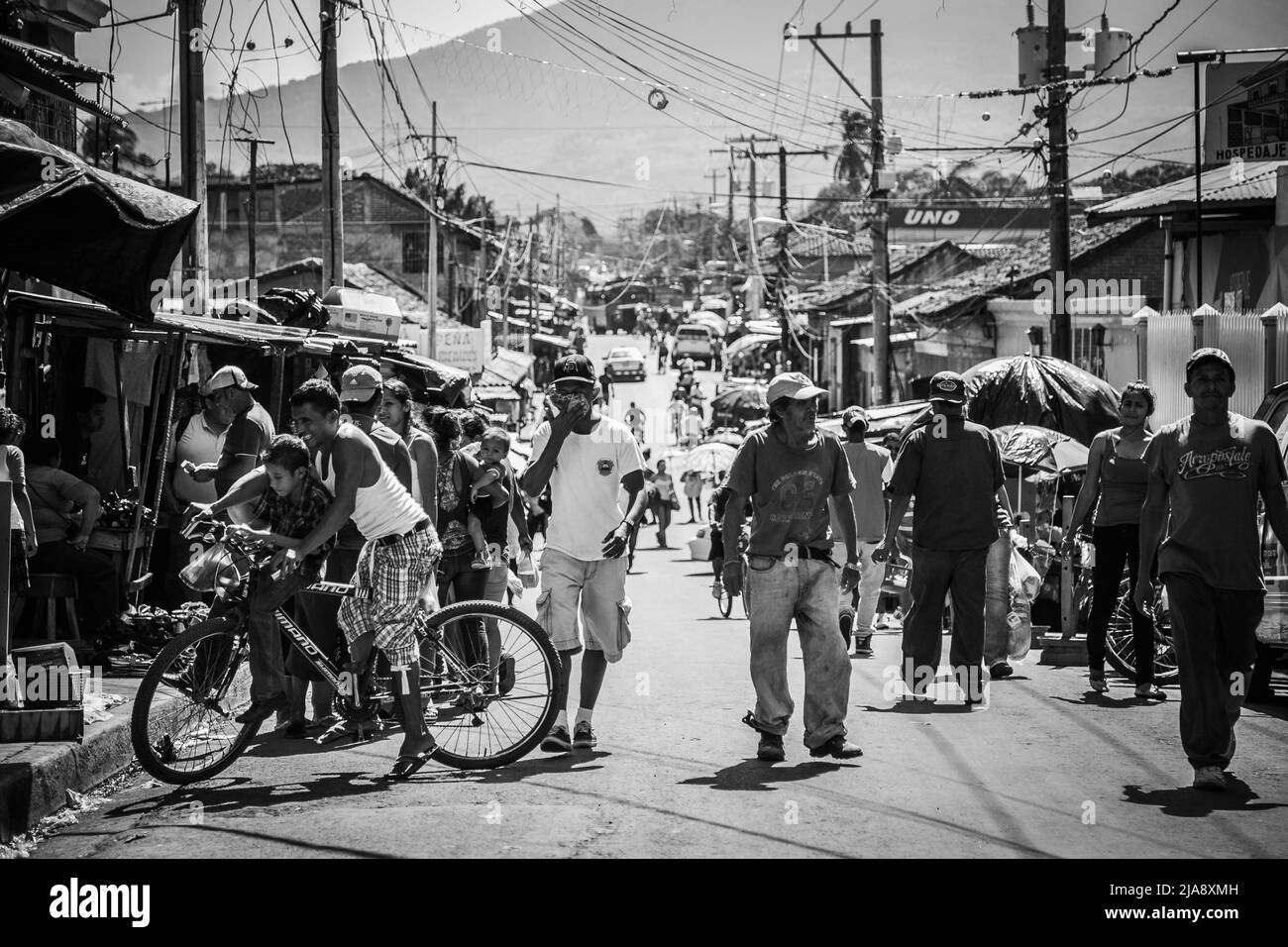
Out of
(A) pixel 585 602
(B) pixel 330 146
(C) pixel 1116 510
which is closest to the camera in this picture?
(A) pixel 585 602

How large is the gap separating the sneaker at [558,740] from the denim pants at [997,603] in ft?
13.5

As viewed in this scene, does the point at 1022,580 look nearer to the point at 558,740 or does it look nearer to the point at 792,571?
the point at 792,571

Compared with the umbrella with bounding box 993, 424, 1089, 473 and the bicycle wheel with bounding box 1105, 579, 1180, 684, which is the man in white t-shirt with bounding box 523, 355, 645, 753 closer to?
the bicycle wheel with bounding box 1105, 579, 1180, 684

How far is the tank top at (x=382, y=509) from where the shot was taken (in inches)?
282

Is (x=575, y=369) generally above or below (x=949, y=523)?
above

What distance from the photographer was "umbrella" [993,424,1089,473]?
1346 cm

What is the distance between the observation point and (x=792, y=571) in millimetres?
7590

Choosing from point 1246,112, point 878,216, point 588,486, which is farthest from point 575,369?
point 878,216

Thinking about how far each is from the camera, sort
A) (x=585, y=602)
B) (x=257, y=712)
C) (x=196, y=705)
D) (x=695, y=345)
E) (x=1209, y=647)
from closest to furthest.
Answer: (x=1209, y=647)
(x=196, y=705)
(x=257, y=712)
(x=585, y=602)
(x=695, y=345)

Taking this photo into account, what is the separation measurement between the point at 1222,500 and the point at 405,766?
13.9 feet

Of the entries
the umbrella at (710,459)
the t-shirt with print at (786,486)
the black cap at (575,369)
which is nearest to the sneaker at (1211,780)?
the t-shirt with print at (786,486)

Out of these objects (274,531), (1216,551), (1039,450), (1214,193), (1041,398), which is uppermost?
(1214,193)
